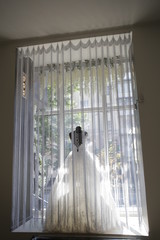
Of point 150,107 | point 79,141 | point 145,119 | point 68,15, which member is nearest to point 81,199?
point 79,141

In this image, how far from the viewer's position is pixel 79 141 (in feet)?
5.92

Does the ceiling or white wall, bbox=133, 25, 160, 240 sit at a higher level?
the ceiling

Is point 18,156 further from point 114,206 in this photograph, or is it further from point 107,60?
point 107,60

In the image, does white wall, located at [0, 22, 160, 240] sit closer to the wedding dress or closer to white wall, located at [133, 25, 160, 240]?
white wall, located at [133, 25, 160, 240]

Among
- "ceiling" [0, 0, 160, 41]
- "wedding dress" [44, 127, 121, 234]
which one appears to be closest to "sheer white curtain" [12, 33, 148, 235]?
"wedding dress" [44, 127, 121, 234]

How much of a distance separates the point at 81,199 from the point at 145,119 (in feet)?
3.08

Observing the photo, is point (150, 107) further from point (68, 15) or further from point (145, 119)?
point (68, 15)

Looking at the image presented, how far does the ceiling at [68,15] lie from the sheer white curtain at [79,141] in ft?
0.57

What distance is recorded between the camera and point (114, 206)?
5.46 ft

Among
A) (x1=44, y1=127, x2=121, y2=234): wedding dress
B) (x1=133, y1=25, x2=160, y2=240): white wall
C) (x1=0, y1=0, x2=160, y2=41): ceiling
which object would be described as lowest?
(x1=44, y1=127, x2=121, y2=234): wedding dress

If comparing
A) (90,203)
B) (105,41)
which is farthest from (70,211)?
(105,41)

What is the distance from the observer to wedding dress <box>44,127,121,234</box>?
1.64 m

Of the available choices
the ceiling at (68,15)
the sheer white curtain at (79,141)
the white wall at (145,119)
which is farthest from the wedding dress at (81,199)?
the ceiling at (68,15)

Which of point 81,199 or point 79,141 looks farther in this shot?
point 79,141
